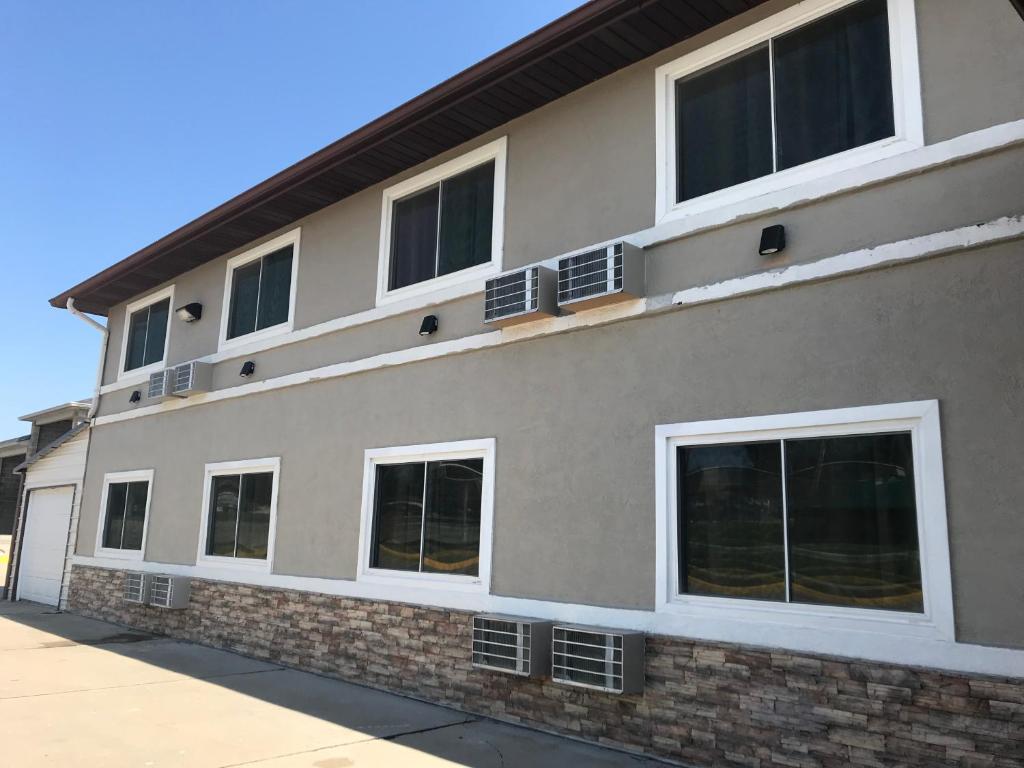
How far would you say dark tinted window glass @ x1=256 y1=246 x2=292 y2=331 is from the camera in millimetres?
11359

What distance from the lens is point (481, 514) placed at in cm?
790

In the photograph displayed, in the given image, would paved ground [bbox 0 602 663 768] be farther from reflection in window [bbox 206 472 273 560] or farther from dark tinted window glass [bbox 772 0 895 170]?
dark tinted window glass [bbox 772 0 895 170]

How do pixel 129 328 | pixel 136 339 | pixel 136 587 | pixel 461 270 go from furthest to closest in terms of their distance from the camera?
pixel 129 328, pixel 136 339, pixel 136 587, pixel 461 270

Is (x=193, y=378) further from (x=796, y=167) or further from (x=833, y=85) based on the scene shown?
(x=833, y=85)

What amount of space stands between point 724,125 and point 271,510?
7.32m

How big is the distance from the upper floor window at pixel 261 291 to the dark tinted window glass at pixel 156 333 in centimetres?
229

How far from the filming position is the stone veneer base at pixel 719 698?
4.72 metres

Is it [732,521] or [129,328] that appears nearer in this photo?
[732,521]

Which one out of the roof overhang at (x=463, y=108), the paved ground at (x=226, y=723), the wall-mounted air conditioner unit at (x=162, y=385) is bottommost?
the paved ground at (x=226, y=723)

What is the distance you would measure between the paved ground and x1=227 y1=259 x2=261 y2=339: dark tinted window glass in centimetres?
477

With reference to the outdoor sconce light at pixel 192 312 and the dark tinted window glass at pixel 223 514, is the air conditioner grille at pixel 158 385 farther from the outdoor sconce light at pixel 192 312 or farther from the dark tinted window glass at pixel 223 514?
the dark tinted window glass at pixel 223 514

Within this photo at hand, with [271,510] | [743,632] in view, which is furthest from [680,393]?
[271,510]

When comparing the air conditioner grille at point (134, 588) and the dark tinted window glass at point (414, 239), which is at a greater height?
the dark tinted window glass at point (414, 239)

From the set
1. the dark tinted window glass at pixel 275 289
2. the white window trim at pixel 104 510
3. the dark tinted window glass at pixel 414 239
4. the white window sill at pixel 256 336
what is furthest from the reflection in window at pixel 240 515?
the dark tinted window glass at pixel 414 239
